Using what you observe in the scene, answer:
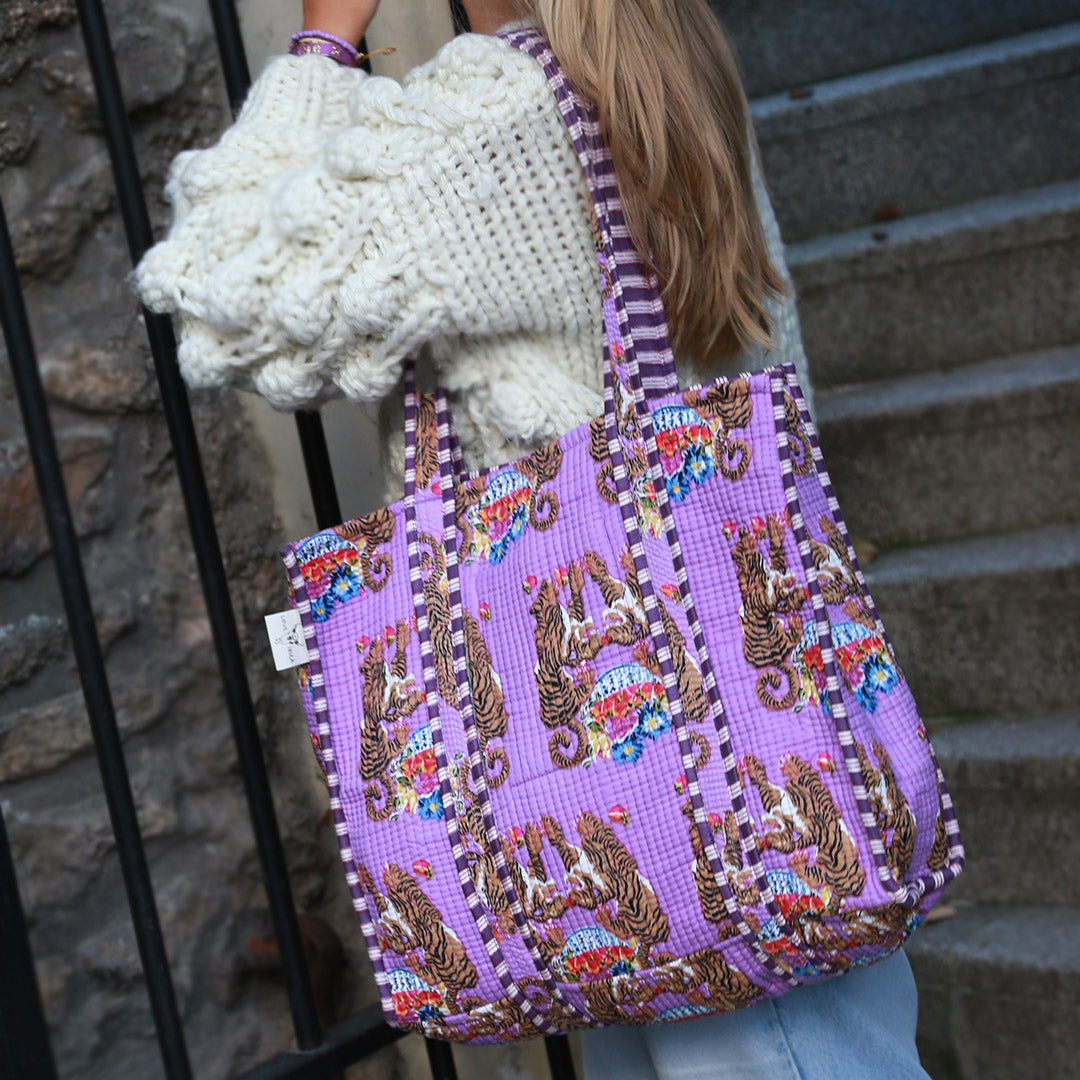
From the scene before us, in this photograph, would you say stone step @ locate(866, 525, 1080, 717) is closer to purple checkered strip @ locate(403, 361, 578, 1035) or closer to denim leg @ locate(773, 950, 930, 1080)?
denim leg @ locate(773, 950, 930, 1080)

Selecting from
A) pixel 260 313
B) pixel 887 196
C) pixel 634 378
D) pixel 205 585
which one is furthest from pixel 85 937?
pixel 887 196

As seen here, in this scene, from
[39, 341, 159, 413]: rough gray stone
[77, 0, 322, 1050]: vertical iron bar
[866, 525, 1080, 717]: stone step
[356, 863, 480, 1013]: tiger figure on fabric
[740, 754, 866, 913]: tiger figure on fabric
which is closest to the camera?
[740, 754, 866, 913]: tiger figure on fabric

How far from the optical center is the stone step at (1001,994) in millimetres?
1595

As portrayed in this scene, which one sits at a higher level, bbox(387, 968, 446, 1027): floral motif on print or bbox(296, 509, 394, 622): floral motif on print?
bbox(296, 509, 394, 622): floral motif on print

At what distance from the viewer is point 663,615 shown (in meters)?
0.90

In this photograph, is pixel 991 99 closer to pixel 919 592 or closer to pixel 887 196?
pixel 887 196

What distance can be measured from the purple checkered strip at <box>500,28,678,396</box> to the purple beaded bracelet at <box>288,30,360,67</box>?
0.15m

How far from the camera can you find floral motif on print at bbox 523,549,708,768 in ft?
2.93

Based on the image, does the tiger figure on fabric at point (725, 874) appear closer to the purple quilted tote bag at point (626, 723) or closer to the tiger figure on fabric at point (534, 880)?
the purple quilted tote bag at point (626, 723)

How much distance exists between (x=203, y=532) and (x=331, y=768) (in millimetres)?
298

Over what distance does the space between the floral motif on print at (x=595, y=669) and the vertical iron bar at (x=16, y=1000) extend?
50 cm

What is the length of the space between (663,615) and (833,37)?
222cm

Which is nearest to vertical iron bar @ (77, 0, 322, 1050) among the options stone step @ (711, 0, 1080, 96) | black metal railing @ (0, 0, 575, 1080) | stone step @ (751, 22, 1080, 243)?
black metal railing @ (0, 0, 575, 1080)

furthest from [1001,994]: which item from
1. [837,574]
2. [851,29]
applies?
[851,29]
